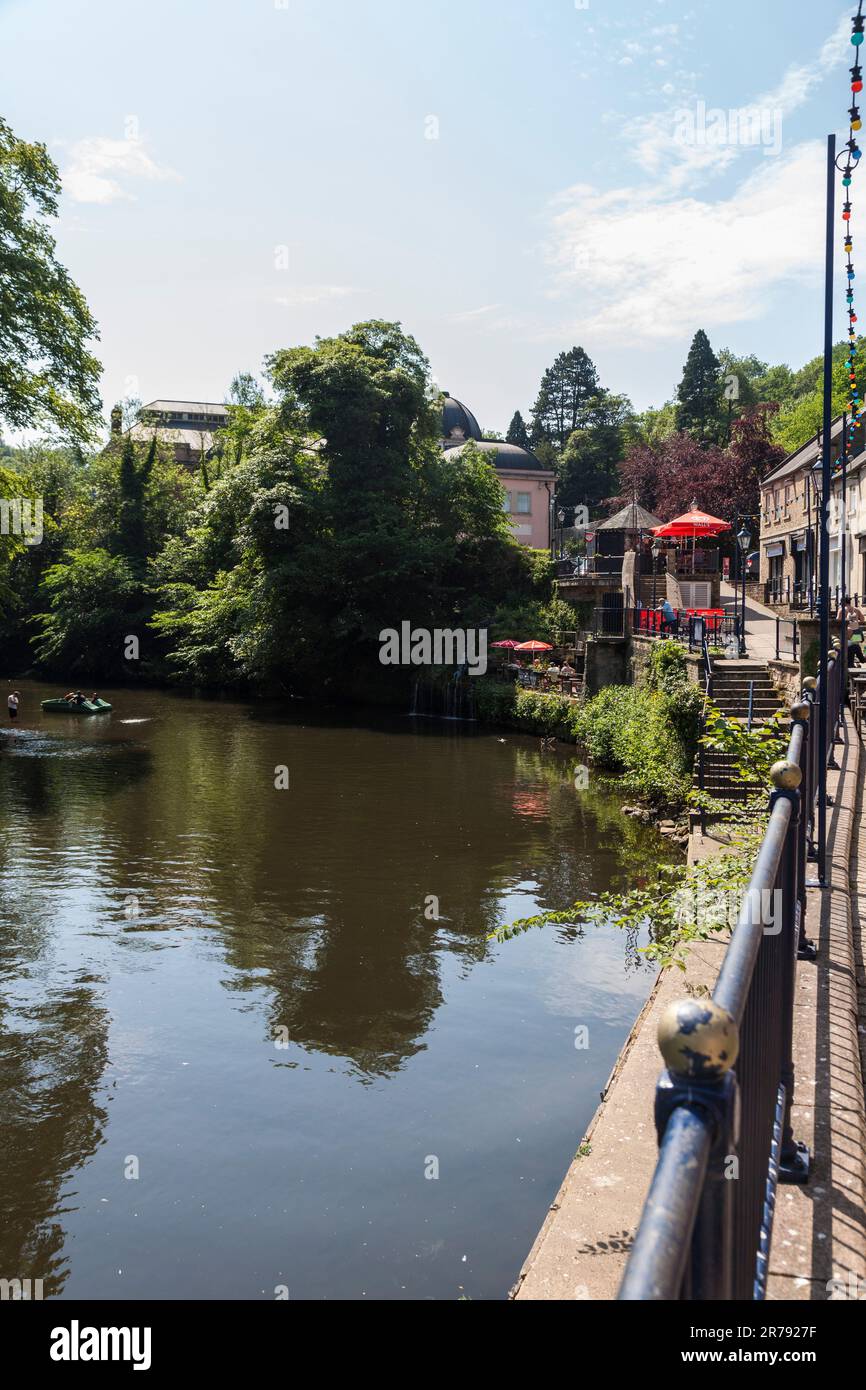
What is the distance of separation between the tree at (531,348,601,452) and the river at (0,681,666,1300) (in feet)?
274

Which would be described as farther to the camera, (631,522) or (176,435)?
(176,435)

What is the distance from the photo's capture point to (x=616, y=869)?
17.8 metres

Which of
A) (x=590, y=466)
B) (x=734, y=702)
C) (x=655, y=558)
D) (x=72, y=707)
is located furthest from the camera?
(x=590, y=466)

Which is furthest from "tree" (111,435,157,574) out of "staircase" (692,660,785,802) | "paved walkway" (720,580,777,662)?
"staircase" (692,660,785,802)

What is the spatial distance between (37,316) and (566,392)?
78829mm

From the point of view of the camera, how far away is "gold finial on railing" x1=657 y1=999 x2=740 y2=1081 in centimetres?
171

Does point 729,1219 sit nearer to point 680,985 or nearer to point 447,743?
point 680,985

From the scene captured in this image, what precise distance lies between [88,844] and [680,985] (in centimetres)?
1374

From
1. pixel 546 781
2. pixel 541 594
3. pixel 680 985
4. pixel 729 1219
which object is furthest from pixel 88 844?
pixel 541 594

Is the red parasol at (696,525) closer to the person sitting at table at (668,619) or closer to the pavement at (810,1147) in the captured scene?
the person sitting at table at (668,619)

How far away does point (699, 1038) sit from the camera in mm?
1720

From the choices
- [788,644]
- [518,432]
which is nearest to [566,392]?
[518,432]

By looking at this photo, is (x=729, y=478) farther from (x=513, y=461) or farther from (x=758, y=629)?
(x=758, y=629)

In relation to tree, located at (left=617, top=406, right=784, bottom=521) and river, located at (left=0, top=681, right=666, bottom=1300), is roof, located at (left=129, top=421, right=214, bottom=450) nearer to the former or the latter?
tree, located at (left=617, top=406, right=784, bottom=521)
